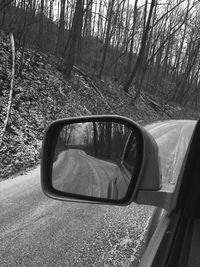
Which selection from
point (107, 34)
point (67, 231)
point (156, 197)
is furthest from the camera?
point (107, 34)

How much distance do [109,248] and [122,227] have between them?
553mm

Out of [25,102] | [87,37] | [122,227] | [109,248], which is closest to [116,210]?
[122,227]

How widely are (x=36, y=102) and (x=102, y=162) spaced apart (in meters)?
10.8

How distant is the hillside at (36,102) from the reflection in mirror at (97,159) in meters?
4.27

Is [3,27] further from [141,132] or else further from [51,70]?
[141,132]

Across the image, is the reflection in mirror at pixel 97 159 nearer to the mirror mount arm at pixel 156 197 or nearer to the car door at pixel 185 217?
the mirror mount arm at pixel 156 197

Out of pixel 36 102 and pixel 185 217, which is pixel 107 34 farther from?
pixel 185 217

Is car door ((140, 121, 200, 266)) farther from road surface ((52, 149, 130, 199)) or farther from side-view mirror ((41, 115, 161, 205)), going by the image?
road surface ((52, 149, 130, 199))

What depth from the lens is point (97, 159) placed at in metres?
2.03

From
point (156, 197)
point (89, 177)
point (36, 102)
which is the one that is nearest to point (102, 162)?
point (89, 177)

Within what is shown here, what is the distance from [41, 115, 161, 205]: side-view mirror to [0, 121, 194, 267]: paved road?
101cm

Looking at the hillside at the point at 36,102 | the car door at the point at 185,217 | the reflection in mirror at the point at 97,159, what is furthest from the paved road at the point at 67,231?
the hillside at the point at 36,102

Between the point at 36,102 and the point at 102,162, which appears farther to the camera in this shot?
the point at 36,102

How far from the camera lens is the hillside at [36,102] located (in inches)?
312
